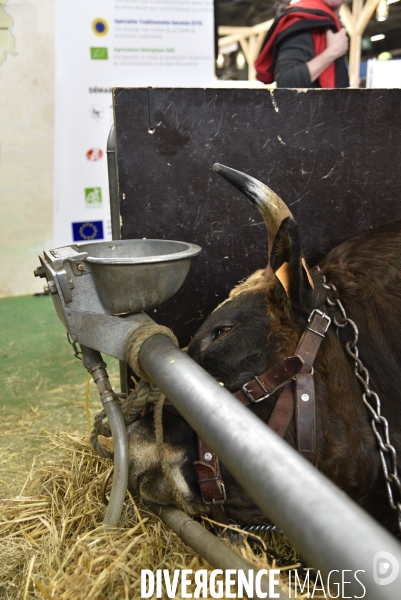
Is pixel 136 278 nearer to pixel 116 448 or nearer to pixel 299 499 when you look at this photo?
pixel 116 448

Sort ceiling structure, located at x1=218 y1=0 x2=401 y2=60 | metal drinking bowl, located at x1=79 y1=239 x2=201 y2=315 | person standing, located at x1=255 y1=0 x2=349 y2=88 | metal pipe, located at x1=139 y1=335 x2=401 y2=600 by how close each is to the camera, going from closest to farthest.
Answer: metal pipe, located at x1=139 y1=335 x2=401 y2=600 < metal drinking bowl, located at x1=79 y1=239 x2=201 y2=315 < person standing, located at x1=255 y1=0 x2=349 y2=88 < ceiling structure, located at x1=218 y1=0 x2=401 y2=60

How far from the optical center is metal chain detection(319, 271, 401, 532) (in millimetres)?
1669

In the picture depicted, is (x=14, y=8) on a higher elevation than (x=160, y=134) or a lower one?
higher

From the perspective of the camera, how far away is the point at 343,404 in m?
1.72

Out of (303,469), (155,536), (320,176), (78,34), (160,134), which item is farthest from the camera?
(78,34)

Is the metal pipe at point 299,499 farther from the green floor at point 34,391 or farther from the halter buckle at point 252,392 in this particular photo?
the green floor at point 34,391

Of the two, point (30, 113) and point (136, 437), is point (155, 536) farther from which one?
point (30, 113)

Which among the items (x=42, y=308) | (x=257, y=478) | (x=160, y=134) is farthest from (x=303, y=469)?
(x=42, y=308)

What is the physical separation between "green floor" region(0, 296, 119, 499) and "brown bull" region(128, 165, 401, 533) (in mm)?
933

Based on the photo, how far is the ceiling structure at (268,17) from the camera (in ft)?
40.5

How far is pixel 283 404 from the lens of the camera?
5.52 ft

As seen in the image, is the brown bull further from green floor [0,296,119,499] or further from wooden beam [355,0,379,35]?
wooden beam [355,0,379,35]

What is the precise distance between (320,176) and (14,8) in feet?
14.3

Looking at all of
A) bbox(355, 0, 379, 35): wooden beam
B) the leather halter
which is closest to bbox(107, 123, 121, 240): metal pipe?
the leather halter
